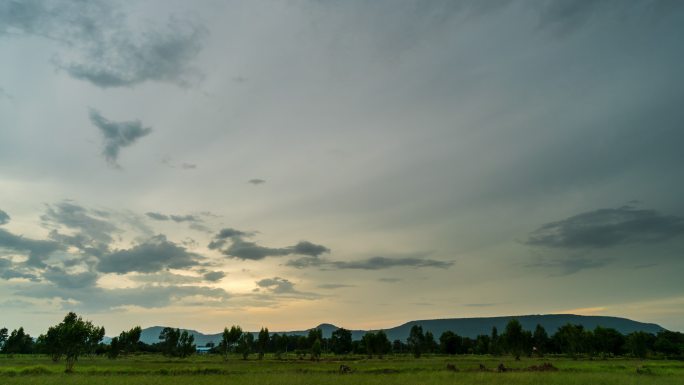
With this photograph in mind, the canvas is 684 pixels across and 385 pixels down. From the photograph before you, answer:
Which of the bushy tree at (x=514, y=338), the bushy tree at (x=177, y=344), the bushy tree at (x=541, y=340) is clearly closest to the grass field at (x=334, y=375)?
the bushy tree at (x=514, y=338)

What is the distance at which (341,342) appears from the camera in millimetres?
190125

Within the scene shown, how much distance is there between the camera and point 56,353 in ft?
327

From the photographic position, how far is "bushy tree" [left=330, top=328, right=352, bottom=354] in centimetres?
18888

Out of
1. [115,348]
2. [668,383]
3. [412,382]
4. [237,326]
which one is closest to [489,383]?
[412,382]

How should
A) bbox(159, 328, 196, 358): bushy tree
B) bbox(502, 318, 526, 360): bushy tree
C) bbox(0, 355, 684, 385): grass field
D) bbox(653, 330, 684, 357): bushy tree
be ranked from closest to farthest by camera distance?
bbox(0, 355, 684, 385): grass field
bbox(502, 318, 526, 360): bushy tree
bbox(653, 330, 684, 357): bushy tree
bbox(159, 328, 196, 358): bushy tree

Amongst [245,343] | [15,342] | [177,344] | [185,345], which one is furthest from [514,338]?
[15,342]

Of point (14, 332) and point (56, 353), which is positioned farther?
point (14, 332)

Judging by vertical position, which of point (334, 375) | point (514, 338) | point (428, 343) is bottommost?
point (428, 343)

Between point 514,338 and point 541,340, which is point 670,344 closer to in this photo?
point 541,340

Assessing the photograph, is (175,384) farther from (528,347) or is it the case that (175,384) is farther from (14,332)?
(14,332)

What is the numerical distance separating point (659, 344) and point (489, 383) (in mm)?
150308

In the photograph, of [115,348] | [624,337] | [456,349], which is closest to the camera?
[115,348]

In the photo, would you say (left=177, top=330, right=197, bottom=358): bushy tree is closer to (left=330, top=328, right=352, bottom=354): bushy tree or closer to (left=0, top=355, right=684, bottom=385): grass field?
(left=330, top=328, right=352, bottom=354): bushy tree

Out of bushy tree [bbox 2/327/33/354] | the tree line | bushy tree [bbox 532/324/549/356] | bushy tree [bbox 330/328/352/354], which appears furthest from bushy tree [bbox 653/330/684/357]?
bushy tree [bbox 2/327/33/354]
